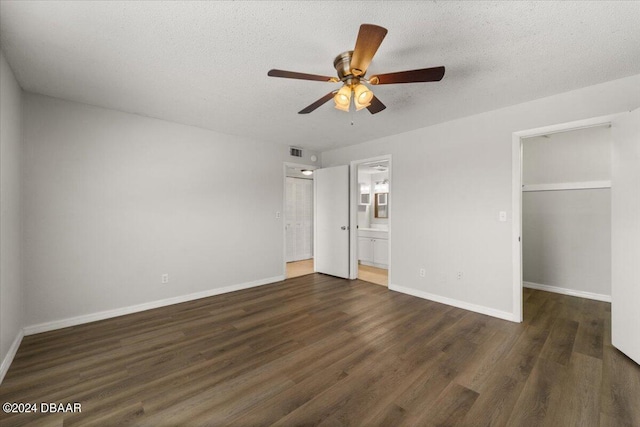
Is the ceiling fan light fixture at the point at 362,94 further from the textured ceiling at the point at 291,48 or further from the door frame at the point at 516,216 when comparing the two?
the door frame at the point at 516,216

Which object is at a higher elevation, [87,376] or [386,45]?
[386,45]

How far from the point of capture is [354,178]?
4898 mm

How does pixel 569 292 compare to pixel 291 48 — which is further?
pixel 569 292

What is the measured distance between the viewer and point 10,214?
2.30 meters

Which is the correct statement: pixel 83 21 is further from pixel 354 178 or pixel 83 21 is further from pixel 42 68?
pixel 354 178

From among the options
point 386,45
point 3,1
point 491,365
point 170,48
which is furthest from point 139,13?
point 491,365

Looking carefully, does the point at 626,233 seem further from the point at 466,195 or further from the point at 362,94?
the point at 362,94

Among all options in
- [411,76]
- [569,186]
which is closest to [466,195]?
[569,186]

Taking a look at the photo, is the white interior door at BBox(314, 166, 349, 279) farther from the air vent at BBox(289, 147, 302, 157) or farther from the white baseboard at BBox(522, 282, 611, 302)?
the white baseboard at BBox(522, 282, 611, 302)

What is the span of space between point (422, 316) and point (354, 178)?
264cm

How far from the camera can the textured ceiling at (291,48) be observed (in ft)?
5.38

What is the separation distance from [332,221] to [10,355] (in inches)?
Answer: 167

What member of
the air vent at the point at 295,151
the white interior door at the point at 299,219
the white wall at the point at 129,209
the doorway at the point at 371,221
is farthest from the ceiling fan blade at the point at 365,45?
the white interior door at the point at 299,219

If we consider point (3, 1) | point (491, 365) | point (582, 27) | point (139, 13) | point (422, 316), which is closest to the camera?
point (3, 1)
